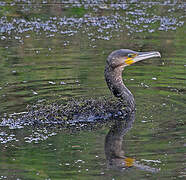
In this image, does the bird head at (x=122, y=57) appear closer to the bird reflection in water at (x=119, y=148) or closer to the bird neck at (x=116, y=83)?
the bird neck at (x=116, y=83)

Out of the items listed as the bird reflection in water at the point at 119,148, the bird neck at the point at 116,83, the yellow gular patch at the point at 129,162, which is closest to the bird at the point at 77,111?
the bird neck at the point at 116,83

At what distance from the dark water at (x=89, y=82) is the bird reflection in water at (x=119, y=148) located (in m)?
0.02

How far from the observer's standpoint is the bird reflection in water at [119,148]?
6887 millimetres

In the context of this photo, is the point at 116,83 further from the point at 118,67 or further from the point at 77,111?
the point at 77,111

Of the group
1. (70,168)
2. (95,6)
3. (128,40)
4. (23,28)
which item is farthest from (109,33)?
(70,168)

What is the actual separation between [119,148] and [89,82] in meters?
3.45

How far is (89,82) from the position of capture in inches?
428

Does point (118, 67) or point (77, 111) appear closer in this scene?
point (77, 111)

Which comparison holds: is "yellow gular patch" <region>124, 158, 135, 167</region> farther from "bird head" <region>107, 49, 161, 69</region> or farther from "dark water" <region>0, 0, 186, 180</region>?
"bird head" <region>107, 49, 161, 69</region>

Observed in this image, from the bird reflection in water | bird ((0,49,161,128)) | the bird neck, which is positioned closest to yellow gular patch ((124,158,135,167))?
the bird reflection in water

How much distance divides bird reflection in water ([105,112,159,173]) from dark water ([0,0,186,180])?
0.05 ft

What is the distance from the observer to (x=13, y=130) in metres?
8.15

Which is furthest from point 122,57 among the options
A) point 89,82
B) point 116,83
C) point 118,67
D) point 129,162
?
point 129,162

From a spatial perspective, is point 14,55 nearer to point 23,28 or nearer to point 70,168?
point 23,28
